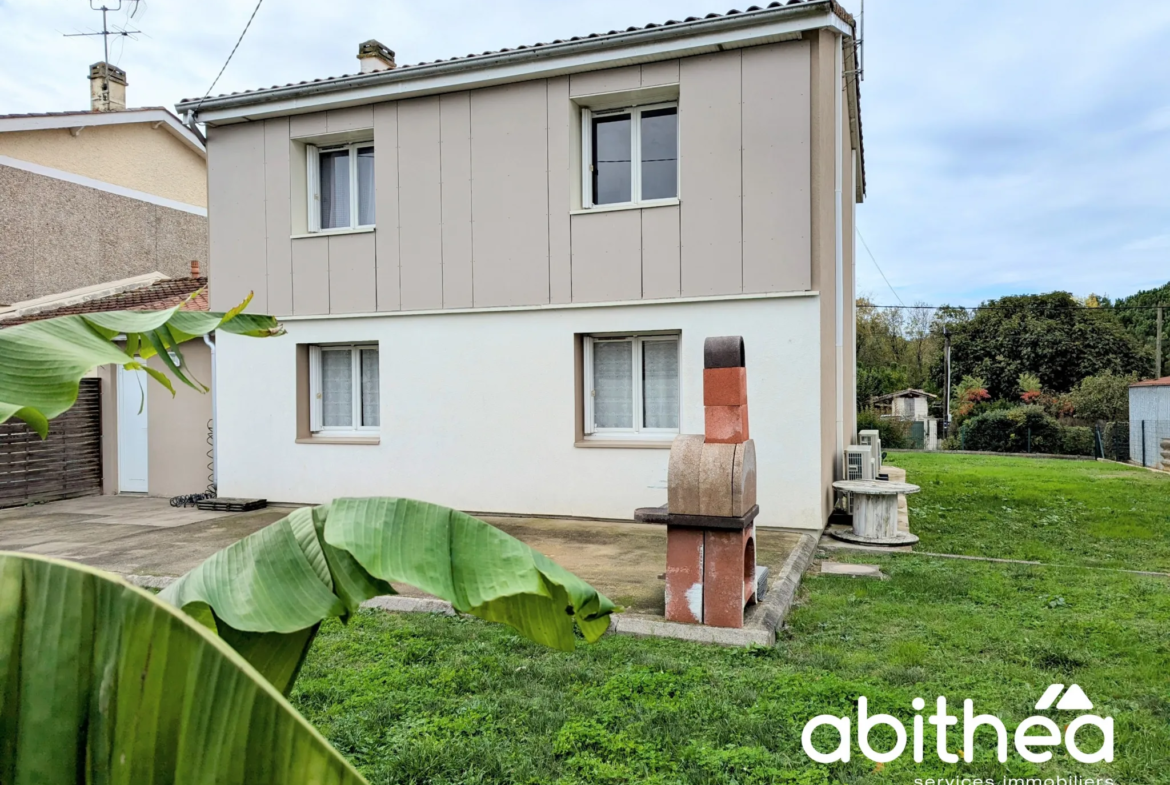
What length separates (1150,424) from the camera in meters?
21.5

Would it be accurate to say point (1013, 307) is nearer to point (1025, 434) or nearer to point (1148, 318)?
point (1148, 318)

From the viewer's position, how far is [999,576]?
6988 millimetres

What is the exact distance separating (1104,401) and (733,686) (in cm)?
3423

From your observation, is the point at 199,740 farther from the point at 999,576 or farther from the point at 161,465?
the point at 161,465

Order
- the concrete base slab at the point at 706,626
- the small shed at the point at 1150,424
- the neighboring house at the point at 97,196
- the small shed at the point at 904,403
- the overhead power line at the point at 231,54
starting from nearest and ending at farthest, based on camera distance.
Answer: the concrete base slab at the point at 706,626
the overhead power line at the point at 231,54
the neighboring house at the point at 97,196
the small shed at the point at 1150,424
the small shed at the point at 904,403

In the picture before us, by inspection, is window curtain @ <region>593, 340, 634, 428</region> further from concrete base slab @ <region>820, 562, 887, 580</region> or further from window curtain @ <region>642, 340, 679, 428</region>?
concrete base slab @ <region>820, 562, 887, 580</region>

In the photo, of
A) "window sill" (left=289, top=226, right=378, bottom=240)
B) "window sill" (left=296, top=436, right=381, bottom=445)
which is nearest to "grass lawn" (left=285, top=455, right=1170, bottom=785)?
"window sill" (left=296, top=436, right=381, bottom=445)

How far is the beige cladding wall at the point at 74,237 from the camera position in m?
14.8

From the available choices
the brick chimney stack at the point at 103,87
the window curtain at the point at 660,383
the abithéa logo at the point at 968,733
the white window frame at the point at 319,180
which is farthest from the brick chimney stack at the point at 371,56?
the abithéa logo at the point at 968,733

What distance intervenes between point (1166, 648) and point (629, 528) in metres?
5.58

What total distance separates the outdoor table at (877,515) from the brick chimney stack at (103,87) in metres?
20.3

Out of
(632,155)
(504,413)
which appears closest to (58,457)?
(504,413)

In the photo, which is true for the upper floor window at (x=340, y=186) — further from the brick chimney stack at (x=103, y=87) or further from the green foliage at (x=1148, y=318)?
the green foliage at (x=1148, y=318)

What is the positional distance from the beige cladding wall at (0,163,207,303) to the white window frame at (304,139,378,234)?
25.0 feet
